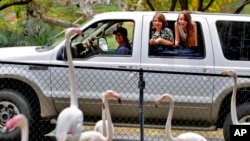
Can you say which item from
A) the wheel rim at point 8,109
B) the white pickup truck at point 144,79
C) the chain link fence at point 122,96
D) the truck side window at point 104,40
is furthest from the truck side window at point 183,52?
the wheel rim at point 8,109

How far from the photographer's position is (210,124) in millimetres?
8266

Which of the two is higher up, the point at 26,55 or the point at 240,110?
the point at 26,55

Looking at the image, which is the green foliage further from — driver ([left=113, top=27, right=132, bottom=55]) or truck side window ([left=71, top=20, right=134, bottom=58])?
driver ([left=113, top=27, right=132, bottom=55])

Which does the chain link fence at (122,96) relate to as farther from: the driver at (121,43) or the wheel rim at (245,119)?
the driver at (121,43)

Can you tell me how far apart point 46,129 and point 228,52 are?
3013 millimetres

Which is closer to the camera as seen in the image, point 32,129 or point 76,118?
point 76,118

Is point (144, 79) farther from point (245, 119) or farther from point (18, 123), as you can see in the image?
point (18, 123)

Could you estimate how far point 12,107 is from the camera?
27.1 ft

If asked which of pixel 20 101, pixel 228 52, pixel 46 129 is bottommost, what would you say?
pixel 46 129

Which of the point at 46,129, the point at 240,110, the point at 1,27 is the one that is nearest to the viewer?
the point at 240,110

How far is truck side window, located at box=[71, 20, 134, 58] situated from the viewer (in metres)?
8.30

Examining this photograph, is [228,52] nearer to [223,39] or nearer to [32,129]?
[223,39]

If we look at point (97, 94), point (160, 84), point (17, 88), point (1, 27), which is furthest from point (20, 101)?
point (1, 27)

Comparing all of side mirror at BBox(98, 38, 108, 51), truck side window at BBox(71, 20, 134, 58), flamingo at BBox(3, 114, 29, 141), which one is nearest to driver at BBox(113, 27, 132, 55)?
truck side window at BBox(71, 20, 134, 58)
